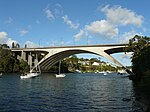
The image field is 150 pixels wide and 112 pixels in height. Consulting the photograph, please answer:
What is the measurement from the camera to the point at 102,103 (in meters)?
30.8

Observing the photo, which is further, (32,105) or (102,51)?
(102,51)

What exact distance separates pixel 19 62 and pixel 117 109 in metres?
107

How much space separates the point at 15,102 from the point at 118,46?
70127 millimetres

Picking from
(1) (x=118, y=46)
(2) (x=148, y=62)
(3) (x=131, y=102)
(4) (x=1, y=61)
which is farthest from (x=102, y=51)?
(3) (x=131, y=102)

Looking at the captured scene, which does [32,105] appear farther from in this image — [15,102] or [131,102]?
[131,102]

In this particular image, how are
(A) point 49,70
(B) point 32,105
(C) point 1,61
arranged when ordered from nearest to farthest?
1. (B) point 32,105
2. (C) point 1,61
3. (A) point 49,70

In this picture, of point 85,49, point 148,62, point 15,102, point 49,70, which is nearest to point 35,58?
point 49,70

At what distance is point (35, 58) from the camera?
138 meters

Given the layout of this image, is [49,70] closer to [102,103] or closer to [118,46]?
A: [118,46]

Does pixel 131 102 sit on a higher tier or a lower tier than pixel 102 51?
lower

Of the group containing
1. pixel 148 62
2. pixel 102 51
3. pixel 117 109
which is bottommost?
pixel 117 109

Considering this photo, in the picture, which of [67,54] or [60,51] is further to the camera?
[67,54]

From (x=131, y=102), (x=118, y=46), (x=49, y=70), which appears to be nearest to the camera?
(x=131, y=102)

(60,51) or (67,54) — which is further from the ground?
(60,51)
